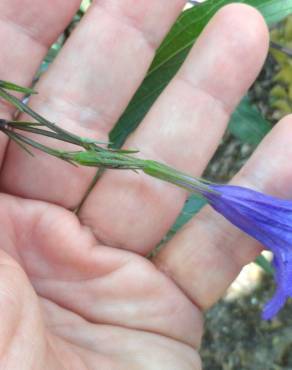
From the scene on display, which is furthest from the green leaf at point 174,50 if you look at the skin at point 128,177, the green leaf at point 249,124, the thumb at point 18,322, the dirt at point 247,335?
the dirt at point 247,335

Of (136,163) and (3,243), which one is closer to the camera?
(136,163)

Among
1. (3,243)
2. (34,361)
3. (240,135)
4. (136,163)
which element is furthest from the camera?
(240,135)

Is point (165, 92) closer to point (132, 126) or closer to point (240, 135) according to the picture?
point (132, 126)

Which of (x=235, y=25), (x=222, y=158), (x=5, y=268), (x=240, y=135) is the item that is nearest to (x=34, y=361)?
(x=5, y=268)

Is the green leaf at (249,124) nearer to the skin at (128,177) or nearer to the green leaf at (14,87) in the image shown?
the skin at (128,177)

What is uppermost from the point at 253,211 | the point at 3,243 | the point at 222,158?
the point at 253,211

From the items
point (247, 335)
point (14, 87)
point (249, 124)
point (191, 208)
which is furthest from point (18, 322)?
point (247, 335)

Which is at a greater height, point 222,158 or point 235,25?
point 235,25

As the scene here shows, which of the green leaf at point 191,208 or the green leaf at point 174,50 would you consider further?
the green leaf at point 191,208
